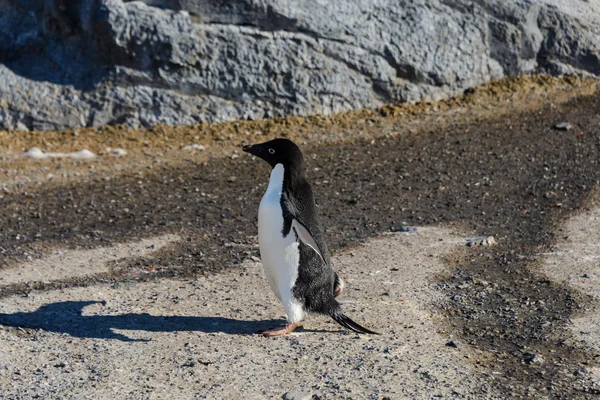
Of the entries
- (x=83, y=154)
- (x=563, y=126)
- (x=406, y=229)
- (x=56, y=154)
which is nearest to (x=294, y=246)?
(x=406, y=229)

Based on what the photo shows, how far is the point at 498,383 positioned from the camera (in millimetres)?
4004

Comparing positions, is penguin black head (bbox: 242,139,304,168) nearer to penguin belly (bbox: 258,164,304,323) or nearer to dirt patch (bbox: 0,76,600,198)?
penguin belly (bbox: 258,164,304,323)

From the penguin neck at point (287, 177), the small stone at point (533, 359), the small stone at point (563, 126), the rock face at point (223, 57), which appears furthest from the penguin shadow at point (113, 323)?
the small stone at point (563, 126)

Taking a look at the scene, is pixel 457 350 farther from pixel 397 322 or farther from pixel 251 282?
pixel 251 282

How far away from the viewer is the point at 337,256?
6.18 m

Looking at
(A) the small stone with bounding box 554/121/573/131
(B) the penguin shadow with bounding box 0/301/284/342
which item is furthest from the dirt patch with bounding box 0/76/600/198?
(B) the penguin shadow with bounding box 0/301/284/342

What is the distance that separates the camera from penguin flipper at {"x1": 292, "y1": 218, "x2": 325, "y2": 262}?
4.52 meters

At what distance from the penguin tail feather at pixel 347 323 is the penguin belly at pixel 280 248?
180mm

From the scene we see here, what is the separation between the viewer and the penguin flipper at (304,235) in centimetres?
452

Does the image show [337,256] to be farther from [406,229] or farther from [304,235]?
[304,235]

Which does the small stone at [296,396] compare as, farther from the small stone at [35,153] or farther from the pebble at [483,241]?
the small stone at [35,153]

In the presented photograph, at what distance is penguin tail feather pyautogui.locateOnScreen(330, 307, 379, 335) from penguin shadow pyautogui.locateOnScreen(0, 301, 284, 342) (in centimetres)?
40

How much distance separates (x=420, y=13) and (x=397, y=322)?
6.06 m

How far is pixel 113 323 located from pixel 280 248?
3.39 feet
